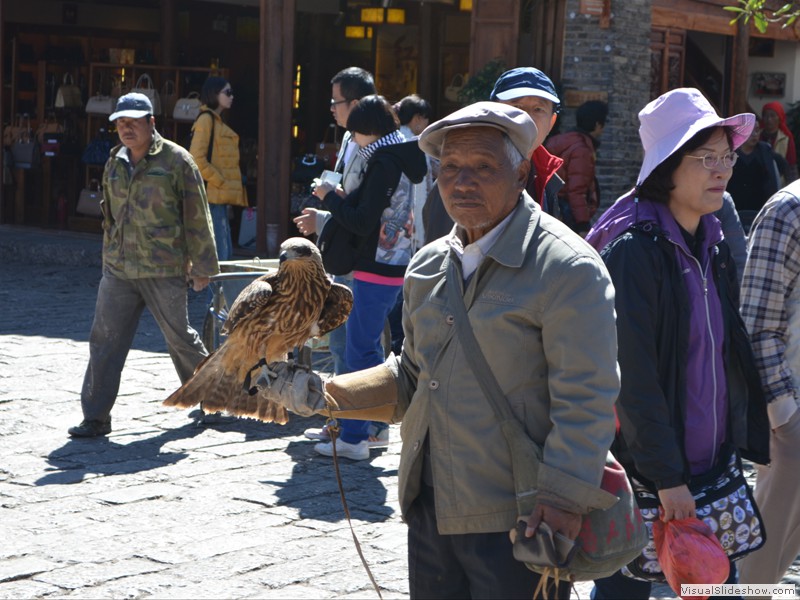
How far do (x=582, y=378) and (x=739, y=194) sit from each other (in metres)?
10.5

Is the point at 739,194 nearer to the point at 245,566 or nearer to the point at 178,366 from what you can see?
the point at 178,366

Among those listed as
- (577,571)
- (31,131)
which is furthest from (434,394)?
(31,131)

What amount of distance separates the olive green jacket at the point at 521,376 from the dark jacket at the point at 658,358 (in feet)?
1.86

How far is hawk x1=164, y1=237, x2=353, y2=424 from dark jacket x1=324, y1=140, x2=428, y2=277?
1.99m

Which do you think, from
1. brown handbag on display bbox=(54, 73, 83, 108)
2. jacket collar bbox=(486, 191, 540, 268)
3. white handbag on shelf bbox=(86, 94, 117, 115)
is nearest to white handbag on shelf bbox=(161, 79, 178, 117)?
white handbag on shelf bbox=(86, 94, 117, 115)

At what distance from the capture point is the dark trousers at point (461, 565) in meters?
3.18

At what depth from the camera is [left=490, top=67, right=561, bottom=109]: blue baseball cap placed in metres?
5.07

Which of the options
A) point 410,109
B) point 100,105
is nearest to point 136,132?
point 410,109

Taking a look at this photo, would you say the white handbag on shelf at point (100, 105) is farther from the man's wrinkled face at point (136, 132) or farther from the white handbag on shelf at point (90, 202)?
the man's wrinkled face at point (136, 132)

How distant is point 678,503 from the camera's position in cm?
368

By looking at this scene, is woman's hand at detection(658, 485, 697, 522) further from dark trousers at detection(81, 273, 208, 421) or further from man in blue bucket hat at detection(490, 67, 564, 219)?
dark trousers at detection(81, 273, 208, 421)

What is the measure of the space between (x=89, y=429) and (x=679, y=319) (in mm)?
4822

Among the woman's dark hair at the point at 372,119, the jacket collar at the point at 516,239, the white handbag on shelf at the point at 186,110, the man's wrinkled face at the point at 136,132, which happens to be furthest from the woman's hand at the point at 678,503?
the white handbag on shelf at the point at 186,110

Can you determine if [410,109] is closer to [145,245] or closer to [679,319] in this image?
[145,245]
